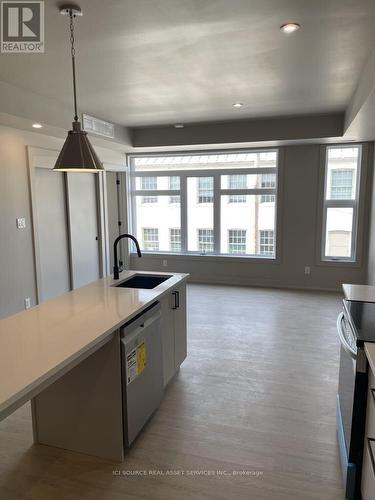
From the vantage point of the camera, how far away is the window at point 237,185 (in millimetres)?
6418

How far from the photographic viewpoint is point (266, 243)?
21.1ft

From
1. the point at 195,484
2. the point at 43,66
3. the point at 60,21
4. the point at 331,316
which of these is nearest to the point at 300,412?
the point at 195,484

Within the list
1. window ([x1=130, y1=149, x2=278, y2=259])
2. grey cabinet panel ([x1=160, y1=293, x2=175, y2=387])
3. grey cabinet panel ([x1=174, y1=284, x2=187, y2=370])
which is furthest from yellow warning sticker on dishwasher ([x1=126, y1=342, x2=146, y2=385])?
window ([x1=130, y1=149, x2=278, y2=259])

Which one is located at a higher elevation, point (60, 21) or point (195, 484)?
point (60, 21)

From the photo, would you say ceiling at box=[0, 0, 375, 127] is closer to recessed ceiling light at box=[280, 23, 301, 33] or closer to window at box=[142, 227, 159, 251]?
recessed ceiling light at box=[280, 23, 301, 33]

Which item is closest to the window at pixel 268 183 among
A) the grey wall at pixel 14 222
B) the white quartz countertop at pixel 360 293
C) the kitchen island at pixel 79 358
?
the grey wall at pixel 14 222

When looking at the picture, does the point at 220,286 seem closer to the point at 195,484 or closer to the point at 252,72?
the point at 252,72

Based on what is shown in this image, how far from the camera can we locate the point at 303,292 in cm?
594

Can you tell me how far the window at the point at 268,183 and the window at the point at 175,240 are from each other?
68.8 inches

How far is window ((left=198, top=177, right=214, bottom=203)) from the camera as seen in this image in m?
6.61

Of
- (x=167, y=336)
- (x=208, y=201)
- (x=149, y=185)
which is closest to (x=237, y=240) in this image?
(x=208, y=201)

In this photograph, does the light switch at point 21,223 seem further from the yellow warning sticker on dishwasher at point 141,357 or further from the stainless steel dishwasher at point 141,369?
the yellow warning sticker on dishwasher at point 141,357

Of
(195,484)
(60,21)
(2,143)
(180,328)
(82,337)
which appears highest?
(60,21)

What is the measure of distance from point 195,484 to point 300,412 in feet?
3.37
